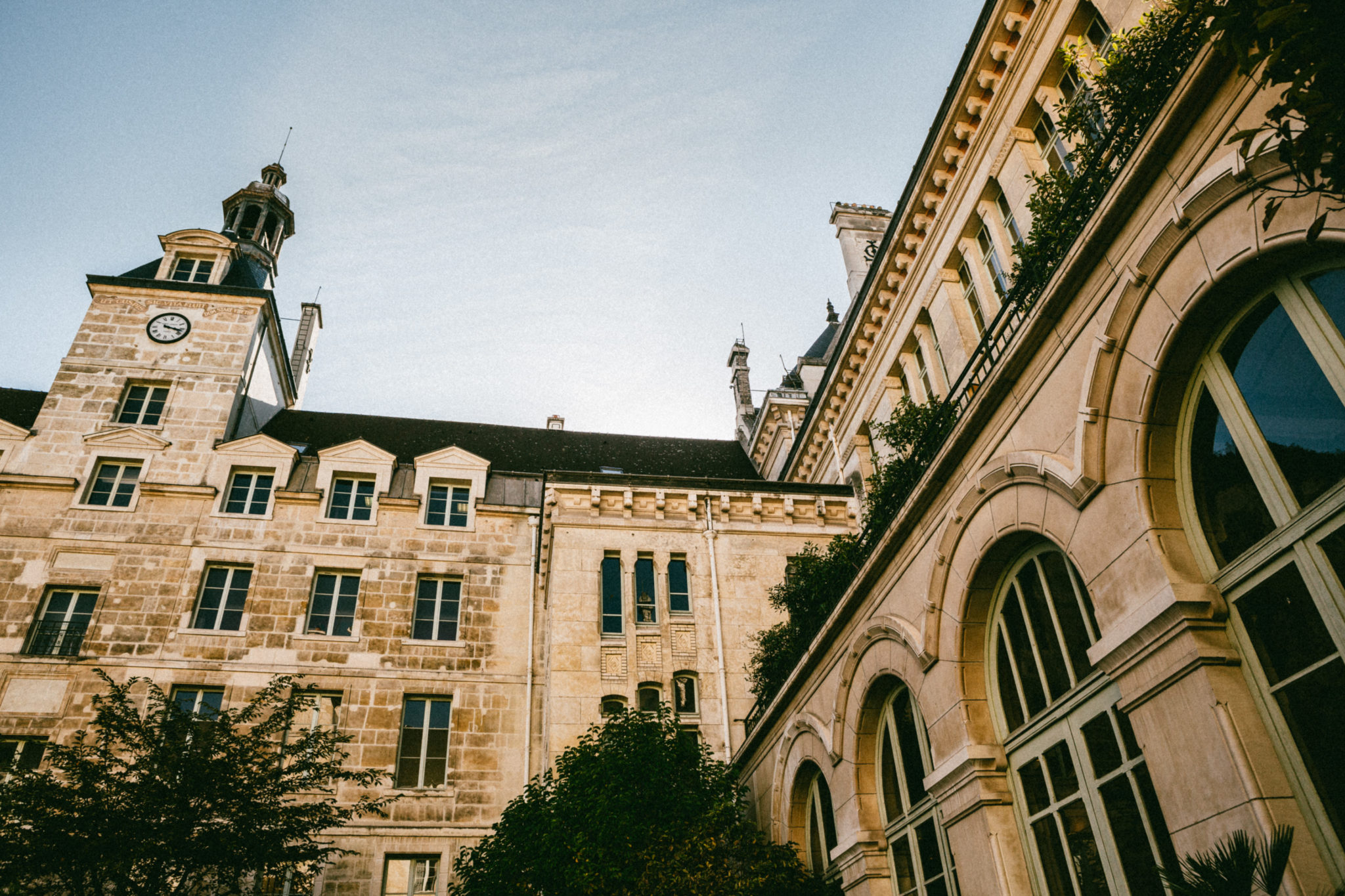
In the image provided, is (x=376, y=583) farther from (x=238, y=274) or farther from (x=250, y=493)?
(x=238, y=274)

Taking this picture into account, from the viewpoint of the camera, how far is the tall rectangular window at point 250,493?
2472cm

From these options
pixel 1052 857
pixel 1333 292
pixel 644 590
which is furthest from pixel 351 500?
pixel 1333 292

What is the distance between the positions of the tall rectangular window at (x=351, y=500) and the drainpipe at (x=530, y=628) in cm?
451

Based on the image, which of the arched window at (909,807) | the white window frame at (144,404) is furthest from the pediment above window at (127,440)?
the arched window at (909,807)

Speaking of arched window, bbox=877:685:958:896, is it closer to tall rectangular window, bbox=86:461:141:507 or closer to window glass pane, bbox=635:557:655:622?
window glass pane, bbox=635:557:655:622

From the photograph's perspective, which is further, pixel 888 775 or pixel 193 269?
pixel 193 269

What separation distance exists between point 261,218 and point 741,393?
2117 centimetres

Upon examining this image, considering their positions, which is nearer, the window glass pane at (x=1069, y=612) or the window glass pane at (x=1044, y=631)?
the window glass pane at (x=1069, y=612)

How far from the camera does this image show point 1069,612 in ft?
24.1

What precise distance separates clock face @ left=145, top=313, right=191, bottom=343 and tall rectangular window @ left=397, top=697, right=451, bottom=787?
49.0 ft

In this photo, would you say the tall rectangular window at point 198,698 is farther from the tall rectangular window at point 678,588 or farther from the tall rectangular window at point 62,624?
the tall rectangular window at point 678,588

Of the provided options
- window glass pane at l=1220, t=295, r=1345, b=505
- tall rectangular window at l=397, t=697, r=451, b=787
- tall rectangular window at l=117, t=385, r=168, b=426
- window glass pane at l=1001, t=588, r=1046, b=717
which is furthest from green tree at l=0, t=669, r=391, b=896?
window glass pane at l=1220, t=295, r=1345, b=505

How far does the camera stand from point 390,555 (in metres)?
24.2

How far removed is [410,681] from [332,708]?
1.88 m
